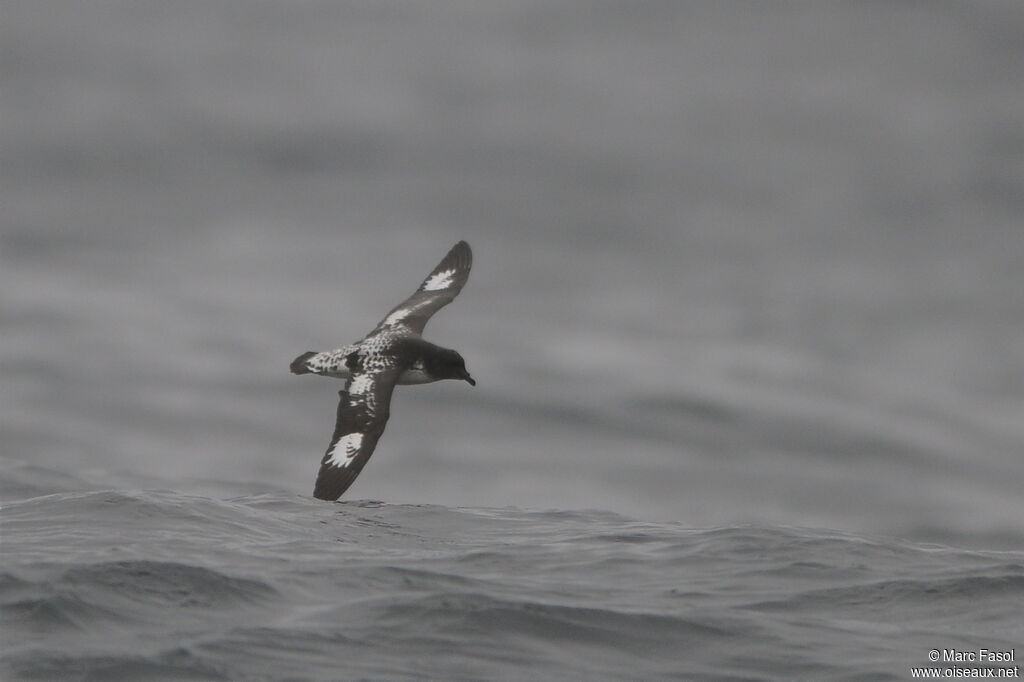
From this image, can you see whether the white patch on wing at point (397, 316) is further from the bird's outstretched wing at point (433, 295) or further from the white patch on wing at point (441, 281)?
the white patch on wing at point (441, 281)

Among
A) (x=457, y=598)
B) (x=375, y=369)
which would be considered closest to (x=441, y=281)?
(x=375, y=369)

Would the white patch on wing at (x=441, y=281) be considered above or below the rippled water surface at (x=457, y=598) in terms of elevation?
above

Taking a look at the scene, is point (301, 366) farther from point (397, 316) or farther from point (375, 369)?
point (397, 316)

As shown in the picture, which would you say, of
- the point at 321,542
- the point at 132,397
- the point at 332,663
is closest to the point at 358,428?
the point at 321,542

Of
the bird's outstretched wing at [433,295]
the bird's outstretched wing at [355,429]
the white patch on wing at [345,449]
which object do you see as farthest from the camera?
the bird's outstretched wing at [433,295]

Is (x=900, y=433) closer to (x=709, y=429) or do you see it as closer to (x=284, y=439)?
(x=709, y=429)

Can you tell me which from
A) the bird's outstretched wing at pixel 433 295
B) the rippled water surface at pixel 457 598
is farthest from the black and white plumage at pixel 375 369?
the rippled water surface at pixel 457 598

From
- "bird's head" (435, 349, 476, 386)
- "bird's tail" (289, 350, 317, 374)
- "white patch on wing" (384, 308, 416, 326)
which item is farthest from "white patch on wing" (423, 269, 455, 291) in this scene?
"bird's head" (435, 349, 476, 386)

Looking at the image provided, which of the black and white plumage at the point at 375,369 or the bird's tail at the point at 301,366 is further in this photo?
the bird's tail at the point at 301,366
